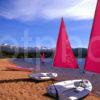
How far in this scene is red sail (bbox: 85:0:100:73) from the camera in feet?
54.7

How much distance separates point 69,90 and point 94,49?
4962mm

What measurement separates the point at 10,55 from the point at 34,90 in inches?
4536

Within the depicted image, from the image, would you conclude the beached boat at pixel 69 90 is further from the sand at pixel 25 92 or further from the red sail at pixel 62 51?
the red sail at pixel 62 51

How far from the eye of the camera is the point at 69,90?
2041cm

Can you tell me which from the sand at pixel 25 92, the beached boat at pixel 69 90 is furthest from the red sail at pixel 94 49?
the sand at pixel 25 92

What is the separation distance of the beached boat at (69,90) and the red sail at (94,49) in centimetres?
327

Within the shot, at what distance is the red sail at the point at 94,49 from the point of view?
16.7 meters

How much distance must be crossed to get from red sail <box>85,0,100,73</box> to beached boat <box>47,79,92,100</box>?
3266 mm

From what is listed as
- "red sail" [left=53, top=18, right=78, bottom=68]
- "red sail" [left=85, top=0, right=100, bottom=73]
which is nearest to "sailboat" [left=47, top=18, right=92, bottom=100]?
"red sail" [left=53, top=18, right=78, bottom=68]

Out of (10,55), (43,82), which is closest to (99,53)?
(43,82)

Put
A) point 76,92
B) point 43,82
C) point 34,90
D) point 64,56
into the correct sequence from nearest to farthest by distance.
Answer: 1. point 76,92
2. point 34,90
3. point 64,56
4. point 43,82

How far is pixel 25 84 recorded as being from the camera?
2453cm

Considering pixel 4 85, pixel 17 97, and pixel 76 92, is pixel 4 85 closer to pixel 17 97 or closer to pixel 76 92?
pixel 17 97

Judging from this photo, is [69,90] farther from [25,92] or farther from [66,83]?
[25,92]
